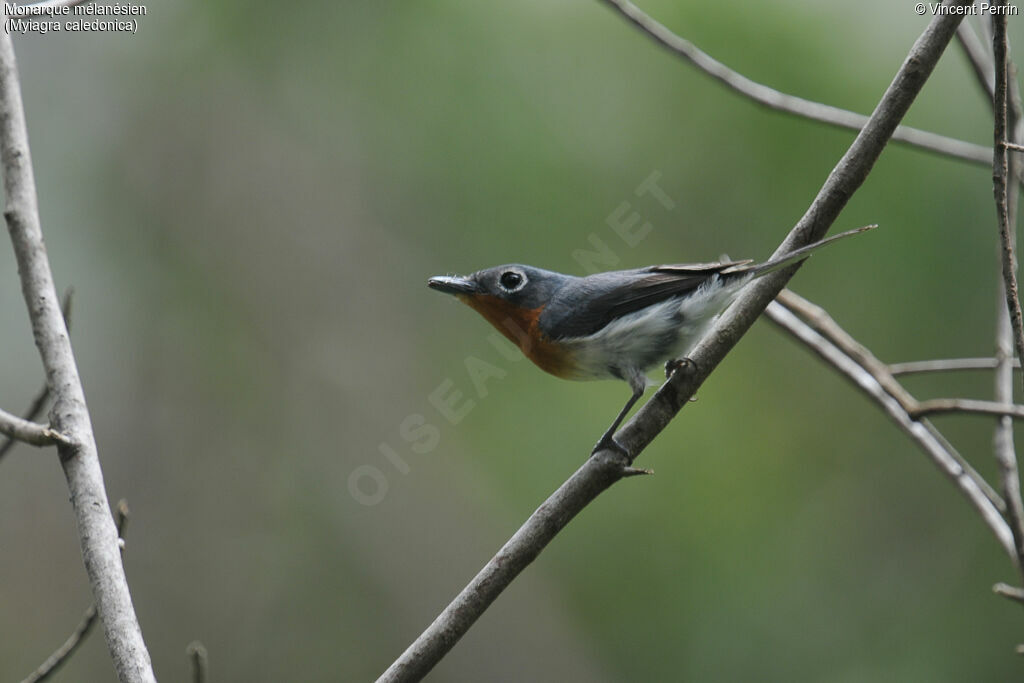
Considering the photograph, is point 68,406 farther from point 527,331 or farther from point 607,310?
point 607,310

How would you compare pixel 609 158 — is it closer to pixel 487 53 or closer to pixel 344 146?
pixel 487 53

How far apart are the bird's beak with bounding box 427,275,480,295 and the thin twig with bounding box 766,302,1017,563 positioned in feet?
3.89

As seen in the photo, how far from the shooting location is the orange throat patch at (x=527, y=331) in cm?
371

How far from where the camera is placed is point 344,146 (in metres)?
7.64

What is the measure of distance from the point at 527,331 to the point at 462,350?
312 centimetres

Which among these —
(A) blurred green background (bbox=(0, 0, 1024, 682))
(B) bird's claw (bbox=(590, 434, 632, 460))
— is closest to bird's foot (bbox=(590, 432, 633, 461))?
(B) bird's claw (bbox=(590, 434, 632, 460))

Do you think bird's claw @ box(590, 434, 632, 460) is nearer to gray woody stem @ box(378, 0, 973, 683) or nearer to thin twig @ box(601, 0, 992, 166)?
gray woody stem @ box(378, 0, 973, 683)

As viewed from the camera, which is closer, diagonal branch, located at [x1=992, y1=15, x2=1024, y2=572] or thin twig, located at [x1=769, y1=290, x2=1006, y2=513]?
diagonal branch, located at [x1=992, y1=15, x2=1024, y2=572]

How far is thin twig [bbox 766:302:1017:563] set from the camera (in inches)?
106

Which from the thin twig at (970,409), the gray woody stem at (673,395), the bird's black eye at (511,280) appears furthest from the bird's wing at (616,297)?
the thin twig at (970,409)

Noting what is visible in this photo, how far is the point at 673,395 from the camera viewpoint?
276 centimetres

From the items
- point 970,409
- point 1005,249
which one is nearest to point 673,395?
point 970,409

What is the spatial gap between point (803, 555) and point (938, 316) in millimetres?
1821

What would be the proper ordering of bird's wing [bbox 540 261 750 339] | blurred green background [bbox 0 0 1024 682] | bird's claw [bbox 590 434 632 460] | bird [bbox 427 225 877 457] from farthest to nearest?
1. blurred green background [bbox 0 0 1024 682]
2. bird's wing [bbox 540 261 750 339]
3. bird [bbox 427 225 877 457]
4. bird's claw [bbox 590 434 632 460]
